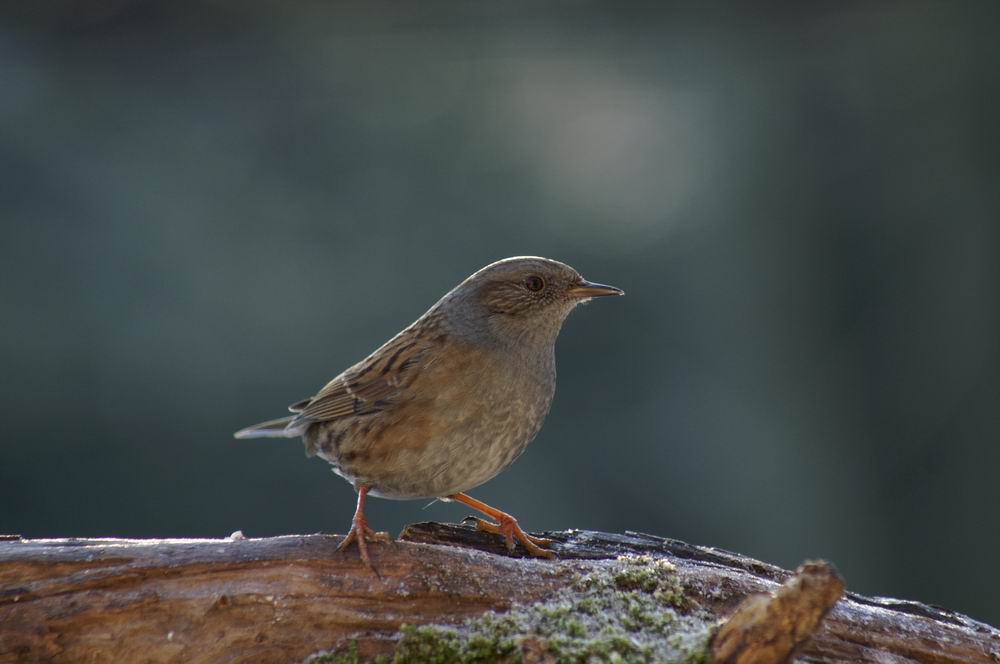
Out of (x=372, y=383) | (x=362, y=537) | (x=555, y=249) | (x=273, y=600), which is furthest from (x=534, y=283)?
(x=555, y=249)

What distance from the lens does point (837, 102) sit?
9.14 metres

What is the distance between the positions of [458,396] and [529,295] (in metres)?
0.65

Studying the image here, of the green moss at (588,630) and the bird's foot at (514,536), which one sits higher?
the green moss at (588,630)

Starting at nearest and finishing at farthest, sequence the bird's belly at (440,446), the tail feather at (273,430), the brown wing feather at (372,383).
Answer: the bird's belly at (440,446) → the brown wing feather at (372,383) → the tail feather at (273,430)

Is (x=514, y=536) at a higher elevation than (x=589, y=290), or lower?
lower

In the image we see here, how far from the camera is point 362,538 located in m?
3.22

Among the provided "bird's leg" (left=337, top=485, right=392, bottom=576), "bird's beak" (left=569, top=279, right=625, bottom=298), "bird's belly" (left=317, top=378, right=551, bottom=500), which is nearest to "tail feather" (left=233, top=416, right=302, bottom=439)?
"bird's belly" (left=317, top=378, right=551, bottom=500)

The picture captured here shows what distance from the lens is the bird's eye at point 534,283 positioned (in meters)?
4.17

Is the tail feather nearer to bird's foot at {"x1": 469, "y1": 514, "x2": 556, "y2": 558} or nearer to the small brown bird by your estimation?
the small brown bird

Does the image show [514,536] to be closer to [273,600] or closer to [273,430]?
[273,600]

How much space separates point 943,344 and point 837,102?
262 cm

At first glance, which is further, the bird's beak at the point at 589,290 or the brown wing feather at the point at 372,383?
the bird's beak at the point at 589,290

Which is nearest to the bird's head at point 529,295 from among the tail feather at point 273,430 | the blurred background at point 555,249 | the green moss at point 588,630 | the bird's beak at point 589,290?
the bird's beak at point 589,290

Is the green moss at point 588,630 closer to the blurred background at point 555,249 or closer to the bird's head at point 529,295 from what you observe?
the bird's head at point 529,295
